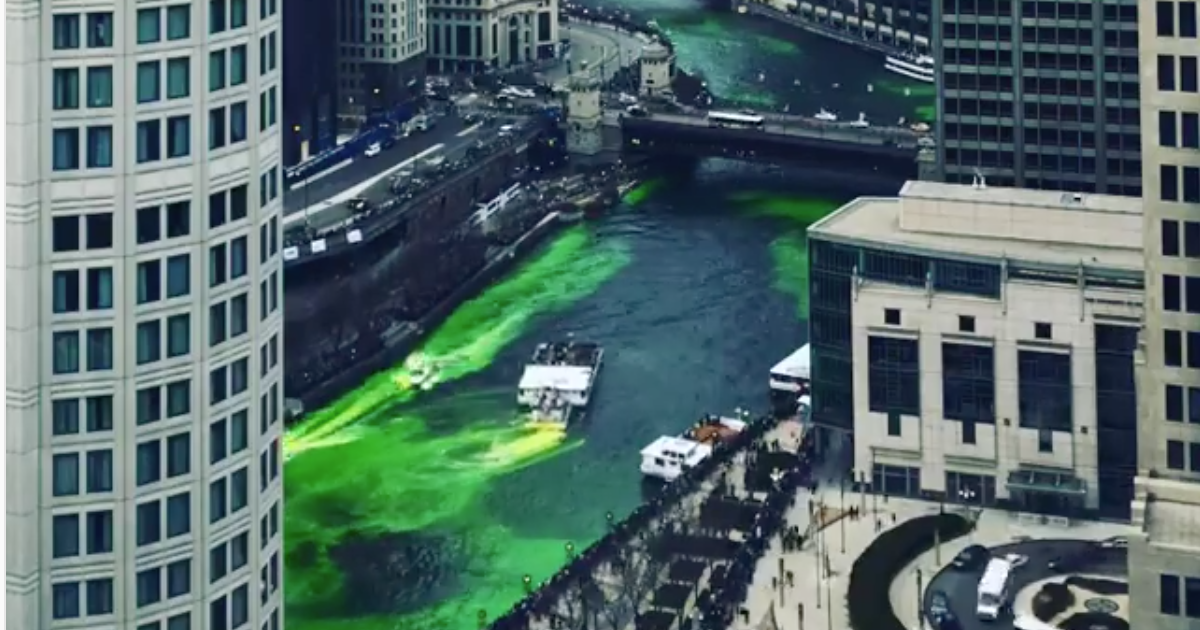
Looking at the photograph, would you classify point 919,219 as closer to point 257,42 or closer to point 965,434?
point 965,434

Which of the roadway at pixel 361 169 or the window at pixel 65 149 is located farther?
the roadway at pixel 361 169

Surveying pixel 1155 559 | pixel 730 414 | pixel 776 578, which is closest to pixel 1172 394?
pixel 1155 559

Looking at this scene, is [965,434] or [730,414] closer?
[965,434]

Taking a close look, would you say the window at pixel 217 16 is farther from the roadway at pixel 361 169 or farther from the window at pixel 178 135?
the roadway at pixel 361 169

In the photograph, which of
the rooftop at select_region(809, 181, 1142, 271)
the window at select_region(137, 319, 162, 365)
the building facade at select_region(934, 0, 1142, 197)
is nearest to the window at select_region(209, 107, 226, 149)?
the window at select_region(137, 319, 162, 365)

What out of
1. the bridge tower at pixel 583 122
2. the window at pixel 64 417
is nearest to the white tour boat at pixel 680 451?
the window at pixel 64 417

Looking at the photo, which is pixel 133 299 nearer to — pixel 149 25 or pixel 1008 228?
pixel 149 25
